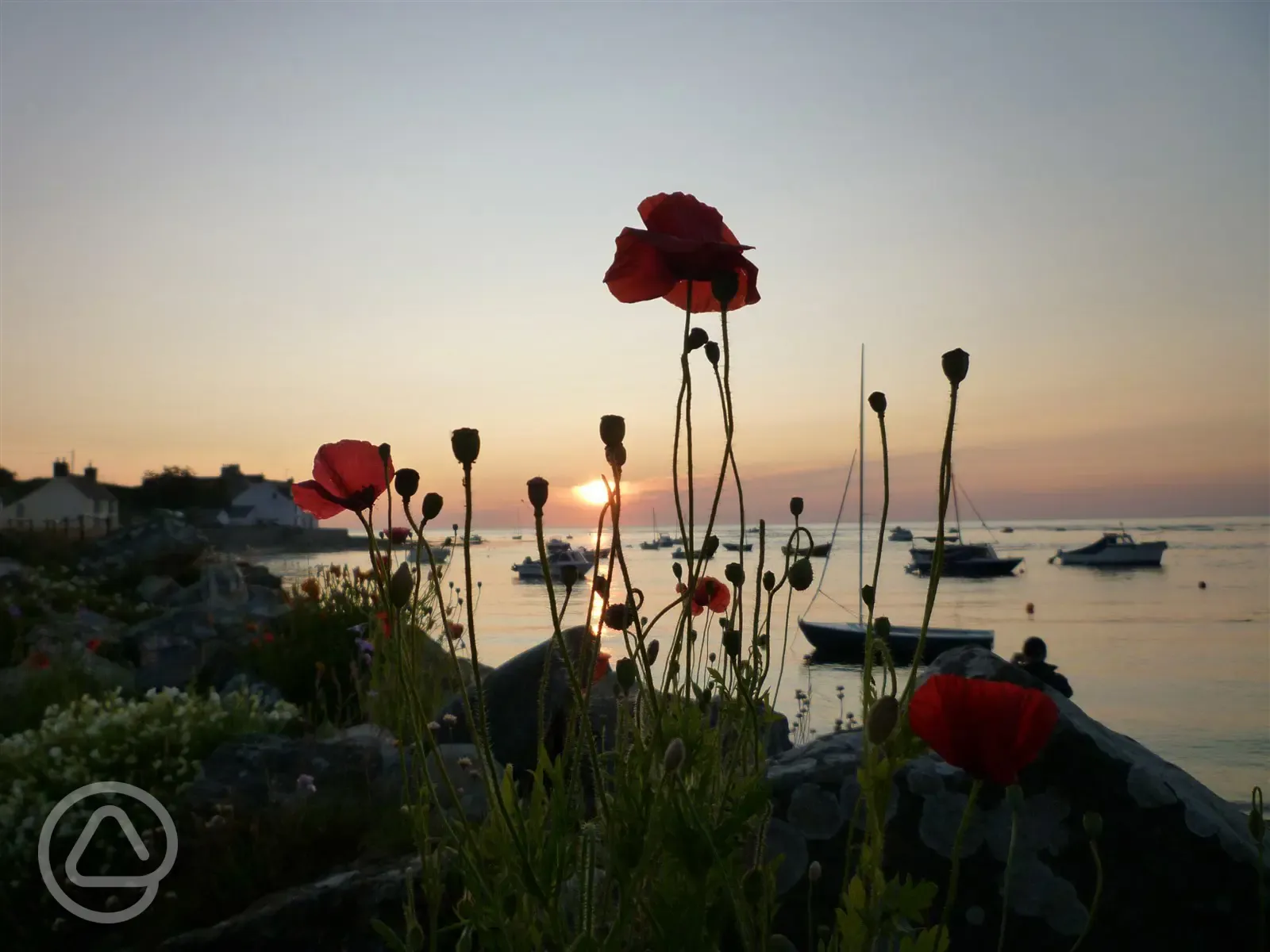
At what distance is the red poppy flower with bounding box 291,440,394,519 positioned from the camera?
157 cm

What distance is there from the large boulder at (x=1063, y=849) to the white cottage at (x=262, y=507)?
69762 millimetres

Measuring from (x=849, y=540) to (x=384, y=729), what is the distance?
106 metres

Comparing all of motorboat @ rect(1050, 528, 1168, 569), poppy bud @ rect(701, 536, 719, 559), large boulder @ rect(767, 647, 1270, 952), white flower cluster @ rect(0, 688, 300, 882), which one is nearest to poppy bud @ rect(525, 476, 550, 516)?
poppy bud @ rect(701, 536, 719, 559)

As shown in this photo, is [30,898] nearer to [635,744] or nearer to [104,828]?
[104,828]

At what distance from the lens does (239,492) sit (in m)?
69.9

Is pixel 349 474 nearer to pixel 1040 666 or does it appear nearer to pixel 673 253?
pixel 673 253

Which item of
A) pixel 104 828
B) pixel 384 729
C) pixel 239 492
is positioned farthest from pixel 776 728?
pixel 239 492

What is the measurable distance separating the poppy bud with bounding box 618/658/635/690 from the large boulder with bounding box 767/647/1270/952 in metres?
1.31

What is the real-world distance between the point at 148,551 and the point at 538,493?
20.7 meters

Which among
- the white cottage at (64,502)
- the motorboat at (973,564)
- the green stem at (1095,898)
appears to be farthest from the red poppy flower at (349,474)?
the white cottage at (64,502)

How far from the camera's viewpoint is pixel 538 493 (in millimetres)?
1312

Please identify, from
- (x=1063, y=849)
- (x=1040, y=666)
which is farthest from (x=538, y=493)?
(x=1040, y=666)

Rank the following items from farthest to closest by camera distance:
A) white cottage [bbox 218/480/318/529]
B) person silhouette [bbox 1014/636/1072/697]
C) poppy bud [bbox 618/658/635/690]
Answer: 1. white cottage [bbox 218/480/318/529]
2. person silhouette [bbox 1014/636/1072/697]
3. poppy bud [bbox 618/658/635/690]

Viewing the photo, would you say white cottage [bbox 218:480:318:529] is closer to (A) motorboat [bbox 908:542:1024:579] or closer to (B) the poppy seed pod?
(A) motorboat [bbox 908:542:1024:579]
